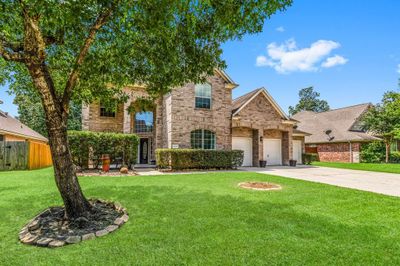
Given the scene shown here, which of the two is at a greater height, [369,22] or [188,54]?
[369,22]

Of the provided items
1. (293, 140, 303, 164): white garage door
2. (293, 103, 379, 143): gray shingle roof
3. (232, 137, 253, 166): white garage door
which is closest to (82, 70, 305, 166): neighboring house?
(232, 137, 253, 166): white garage door

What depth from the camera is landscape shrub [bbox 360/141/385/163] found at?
77.8 ft

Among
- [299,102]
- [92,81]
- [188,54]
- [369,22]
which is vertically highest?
[299,102]

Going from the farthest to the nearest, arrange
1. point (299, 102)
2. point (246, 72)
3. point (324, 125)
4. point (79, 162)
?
point (299, 102)
point (324, 125)
point (246, 72)
point (79, 162)

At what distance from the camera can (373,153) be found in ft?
78.0

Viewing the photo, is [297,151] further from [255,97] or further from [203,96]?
[203,96]

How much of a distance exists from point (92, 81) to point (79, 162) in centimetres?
813

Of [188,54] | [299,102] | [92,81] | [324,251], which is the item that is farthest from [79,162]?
[299,102]

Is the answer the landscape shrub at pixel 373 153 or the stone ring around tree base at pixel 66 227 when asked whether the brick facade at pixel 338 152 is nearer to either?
the landscape shrub at pixel 373 153

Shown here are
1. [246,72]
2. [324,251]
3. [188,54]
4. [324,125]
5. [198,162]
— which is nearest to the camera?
[324,251]

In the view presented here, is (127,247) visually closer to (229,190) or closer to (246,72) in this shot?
(229,190)

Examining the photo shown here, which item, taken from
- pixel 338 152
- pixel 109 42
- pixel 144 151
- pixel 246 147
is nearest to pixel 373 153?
pixel 338 152

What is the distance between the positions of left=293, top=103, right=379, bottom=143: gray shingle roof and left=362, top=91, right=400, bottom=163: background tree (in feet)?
3.44

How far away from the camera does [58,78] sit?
26.0 feet
